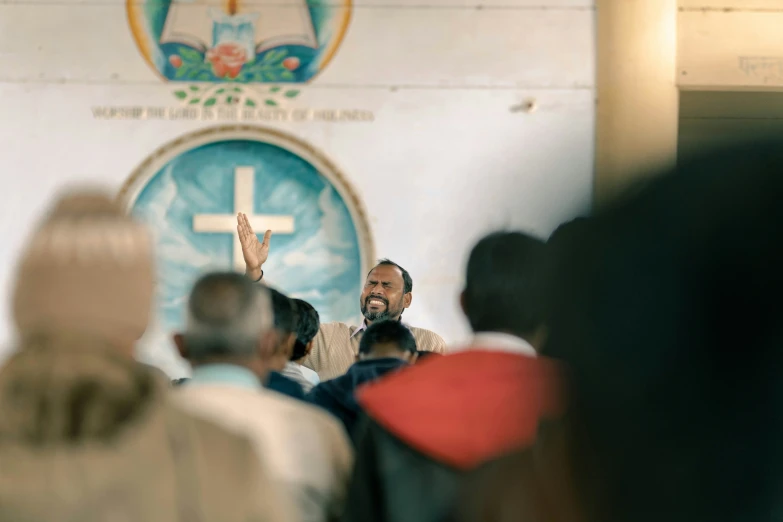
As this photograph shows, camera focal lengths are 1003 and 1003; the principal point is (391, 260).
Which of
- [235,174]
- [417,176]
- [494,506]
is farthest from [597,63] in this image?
[494,506]

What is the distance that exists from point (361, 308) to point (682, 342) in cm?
494

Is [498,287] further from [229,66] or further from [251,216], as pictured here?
[229,66]

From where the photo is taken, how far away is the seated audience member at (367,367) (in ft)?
10.3

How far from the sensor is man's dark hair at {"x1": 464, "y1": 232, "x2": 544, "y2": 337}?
6.77ft

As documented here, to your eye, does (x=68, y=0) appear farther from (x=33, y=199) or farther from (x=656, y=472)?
(x=656, y=472)

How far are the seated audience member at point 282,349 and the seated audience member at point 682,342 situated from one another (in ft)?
8.39

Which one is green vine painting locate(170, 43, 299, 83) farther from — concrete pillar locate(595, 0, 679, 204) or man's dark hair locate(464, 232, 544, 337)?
man's dark hair locate(464, 232, 544, 337)

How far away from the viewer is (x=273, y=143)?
260 inches

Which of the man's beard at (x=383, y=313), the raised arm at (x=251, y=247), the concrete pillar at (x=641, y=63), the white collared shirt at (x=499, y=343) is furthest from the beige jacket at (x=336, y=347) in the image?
the white collared shirt at (x=499, y=343)

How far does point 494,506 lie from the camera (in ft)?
3.27

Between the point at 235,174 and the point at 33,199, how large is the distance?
1.31m

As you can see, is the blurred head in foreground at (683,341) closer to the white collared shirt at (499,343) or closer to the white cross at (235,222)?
the white collared shirt at (499,343)

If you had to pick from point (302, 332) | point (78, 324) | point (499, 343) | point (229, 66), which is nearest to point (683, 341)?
point (78, 324)

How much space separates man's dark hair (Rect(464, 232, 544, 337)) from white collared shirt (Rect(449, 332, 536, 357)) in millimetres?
18
